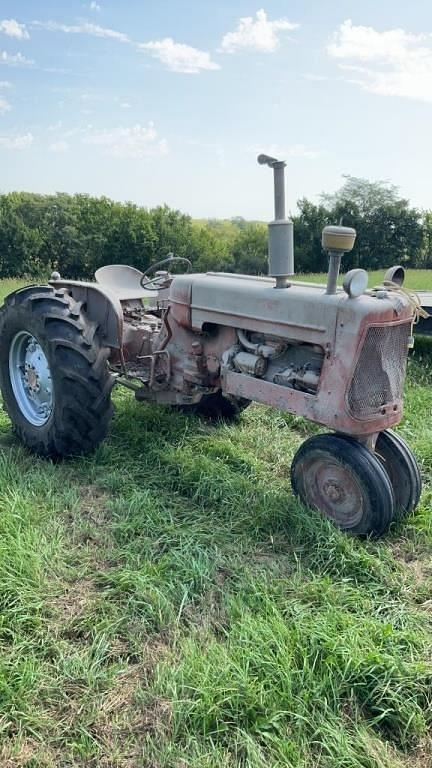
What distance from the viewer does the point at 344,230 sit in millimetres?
2904

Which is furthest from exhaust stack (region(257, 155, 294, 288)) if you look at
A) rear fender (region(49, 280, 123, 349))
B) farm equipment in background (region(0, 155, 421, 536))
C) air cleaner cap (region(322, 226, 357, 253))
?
rear fender (region(49, 280, 123, 349))

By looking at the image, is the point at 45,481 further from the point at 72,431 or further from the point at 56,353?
the point at 56,353

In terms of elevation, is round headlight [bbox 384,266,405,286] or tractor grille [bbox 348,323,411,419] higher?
round headlight [bbox 384,266,405,286]

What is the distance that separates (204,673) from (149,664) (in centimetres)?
23

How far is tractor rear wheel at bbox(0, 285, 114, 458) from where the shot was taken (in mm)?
3797

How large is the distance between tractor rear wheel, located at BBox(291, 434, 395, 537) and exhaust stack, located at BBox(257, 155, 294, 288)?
3.03ft

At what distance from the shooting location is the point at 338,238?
9.57 ft

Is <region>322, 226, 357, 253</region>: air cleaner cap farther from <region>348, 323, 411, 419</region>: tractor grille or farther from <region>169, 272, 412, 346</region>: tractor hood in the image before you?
<region>348, 323, 411, 419</region>: tractor grille

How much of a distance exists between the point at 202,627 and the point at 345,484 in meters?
1.05

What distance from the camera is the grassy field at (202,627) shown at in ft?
6.41

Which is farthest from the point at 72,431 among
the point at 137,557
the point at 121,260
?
the point at 121,260

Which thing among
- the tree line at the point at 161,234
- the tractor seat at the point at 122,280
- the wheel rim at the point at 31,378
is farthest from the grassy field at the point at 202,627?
the tree line at the point at 161,234

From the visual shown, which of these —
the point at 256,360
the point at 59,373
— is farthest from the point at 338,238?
the point at 59,373

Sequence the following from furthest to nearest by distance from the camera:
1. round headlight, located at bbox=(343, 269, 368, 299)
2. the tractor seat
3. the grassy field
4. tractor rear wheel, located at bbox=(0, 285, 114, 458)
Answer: the tractor seat
tractor rear wheel, located at bbox=(0, 285, 114, 458)
round headlight, located at bbox=(343, 269, 368, 299)
the grassy field
